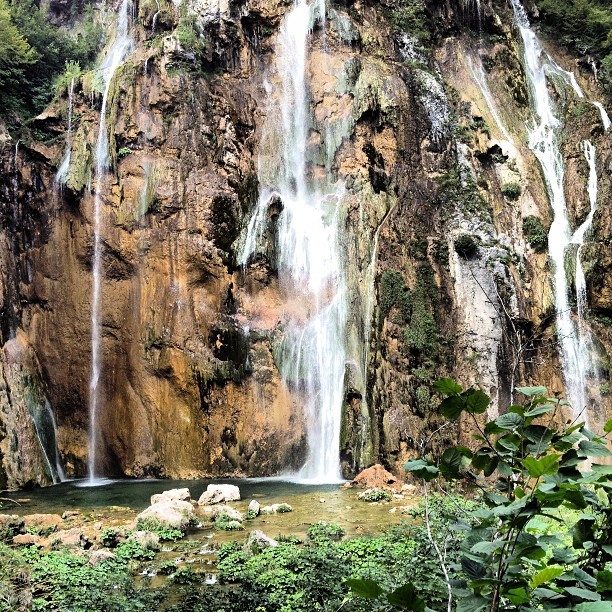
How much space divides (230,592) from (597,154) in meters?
20.8

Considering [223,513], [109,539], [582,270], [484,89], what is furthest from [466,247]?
[109,539]

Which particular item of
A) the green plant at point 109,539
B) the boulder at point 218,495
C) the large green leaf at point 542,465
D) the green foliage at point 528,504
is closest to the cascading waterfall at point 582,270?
the boulder at point 218,495

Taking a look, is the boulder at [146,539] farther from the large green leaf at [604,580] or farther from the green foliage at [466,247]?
the green foliage at [466,247]

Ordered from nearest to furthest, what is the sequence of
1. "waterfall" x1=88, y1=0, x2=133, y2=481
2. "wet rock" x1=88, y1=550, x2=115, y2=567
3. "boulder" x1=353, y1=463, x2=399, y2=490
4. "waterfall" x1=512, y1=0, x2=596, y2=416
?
"wet rock" x1=88, y1=550, x2=115, y2=567, "boulder" x1=353, y1=463, x2=399, y2=490, "waterfall" x1=512, y1=0, x2=596, y2=416, "waterfall" x1=88, y1=0, x2=133, y2=481

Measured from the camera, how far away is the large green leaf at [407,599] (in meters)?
2.04

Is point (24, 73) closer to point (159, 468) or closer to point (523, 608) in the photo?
point (159, 468)

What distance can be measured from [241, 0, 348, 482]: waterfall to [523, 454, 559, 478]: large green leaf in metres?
16.2

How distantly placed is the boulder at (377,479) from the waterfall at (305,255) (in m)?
2.12

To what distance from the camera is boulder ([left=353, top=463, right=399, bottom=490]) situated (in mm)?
15117

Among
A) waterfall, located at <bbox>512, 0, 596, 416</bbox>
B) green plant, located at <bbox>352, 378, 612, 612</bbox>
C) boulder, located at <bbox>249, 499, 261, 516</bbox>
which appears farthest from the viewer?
waterfall, located at <bbox>512, 0, 596, 416</bbox>

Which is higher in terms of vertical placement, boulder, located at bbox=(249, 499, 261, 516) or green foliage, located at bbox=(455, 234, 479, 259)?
green foliage, located at bbox=(455, 234, 479, 259)

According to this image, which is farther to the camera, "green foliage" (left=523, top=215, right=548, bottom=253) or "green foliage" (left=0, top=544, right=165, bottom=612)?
"green foliage" (left=523, top=215, right=548, bottom=253)

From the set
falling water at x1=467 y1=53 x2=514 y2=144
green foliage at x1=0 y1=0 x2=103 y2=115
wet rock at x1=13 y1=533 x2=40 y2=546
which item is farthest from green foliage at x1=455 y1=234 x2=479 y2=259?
green foliage at x1=0 y1=0 x2=103 y2=115

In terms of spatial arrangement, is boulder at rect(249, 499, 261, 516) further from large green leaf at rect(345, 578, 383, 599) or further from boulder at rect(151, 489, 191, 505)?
large green leaf at rect(345, 578, 383, 599)
